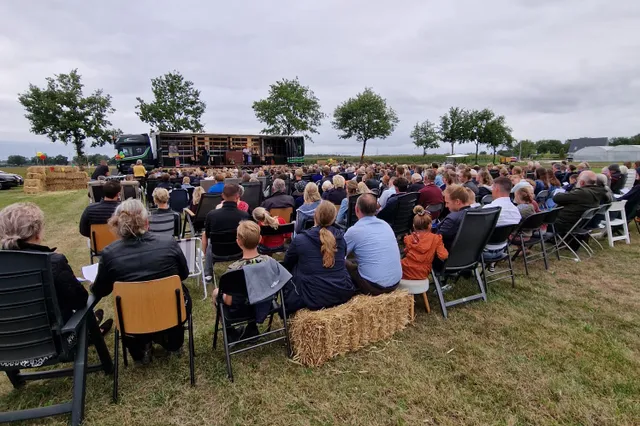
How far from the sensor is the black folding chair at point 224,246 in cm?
428

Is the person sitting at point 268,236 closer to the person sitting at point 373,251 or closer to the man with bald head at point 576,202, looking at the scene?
the person sitting at point 373,251

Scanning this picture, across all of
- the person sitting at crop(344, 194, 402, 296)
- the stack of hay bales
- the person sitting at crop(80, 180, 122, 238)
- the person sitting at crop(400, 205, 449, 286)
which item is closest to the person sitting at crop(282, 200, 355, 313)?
the person sitting at crop(344, 194, 402, 296)

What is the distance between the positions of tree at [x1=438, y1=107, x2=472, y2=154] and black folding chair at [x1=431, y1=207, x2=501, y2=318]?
37.4 meters

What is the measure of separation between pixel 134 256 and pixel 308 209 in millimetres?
2941

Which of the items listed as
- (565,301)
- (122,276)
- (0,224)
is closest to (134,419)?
(122,276)

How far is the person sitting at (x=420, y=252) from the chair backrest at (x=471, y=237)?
0.58 feet

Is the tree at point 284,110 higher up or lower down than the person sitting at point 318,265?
higher up

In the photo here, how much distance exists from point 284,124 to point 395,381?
1436 inches

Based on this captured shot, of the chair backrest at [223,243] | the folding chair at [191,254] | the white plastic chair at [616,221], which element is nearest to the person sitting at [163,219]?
the folding chair at [191,254]

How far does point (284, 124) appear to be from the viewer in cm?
3719

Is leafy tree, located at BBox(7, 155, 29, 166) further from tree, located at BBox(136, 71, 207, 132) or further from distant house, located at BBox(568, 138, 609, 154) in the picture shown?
distant house, located at BBox(568, 138, 609, 154)

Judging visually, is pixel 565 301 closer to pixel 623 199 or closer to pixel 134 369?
pixel 623 199

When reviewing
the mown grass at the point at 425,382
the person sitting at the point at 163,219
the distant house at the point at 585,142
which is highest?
the distant house at the point at 585,142

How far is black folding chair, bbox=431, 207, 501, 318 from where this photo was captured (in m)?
3.59
